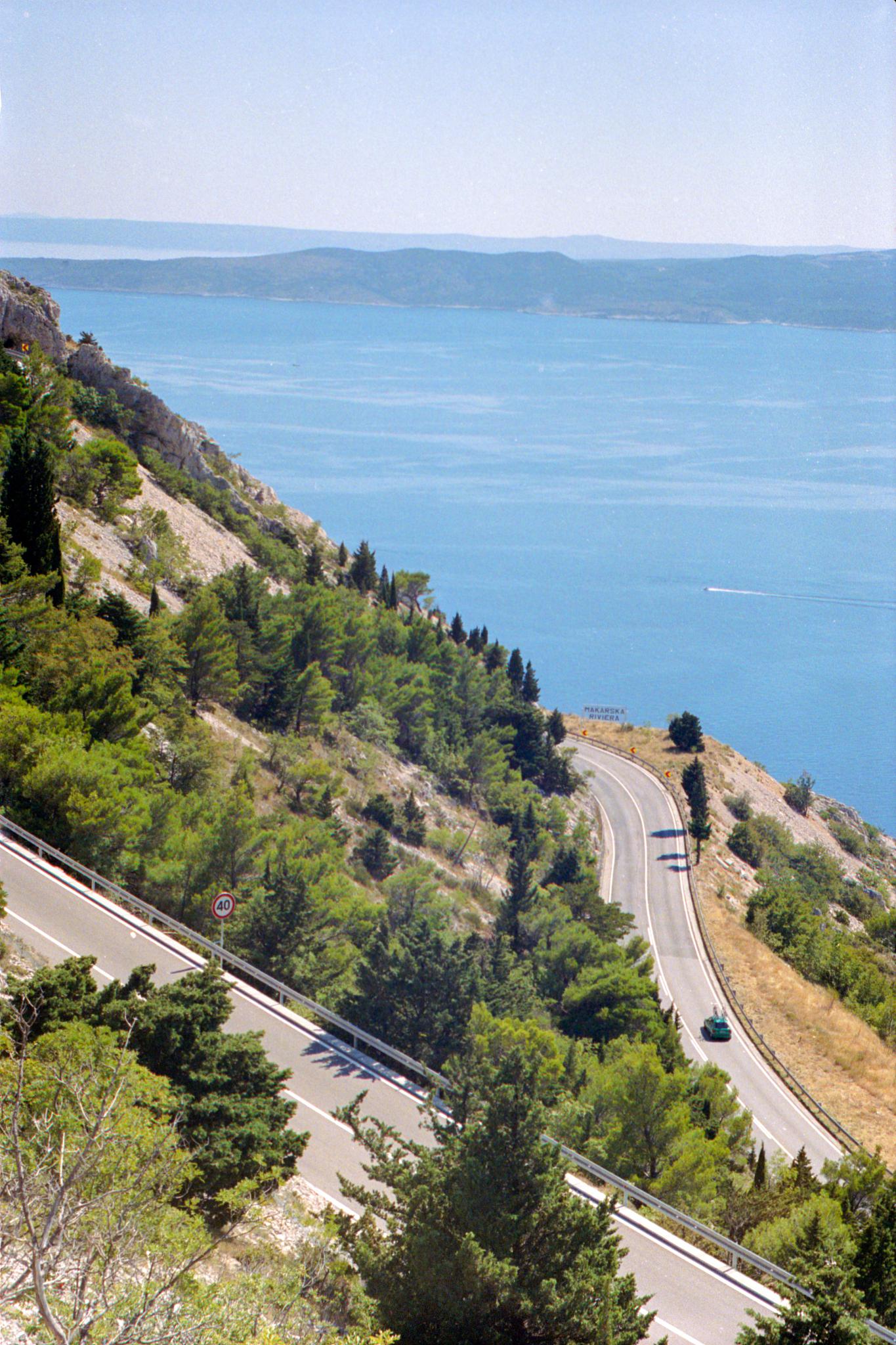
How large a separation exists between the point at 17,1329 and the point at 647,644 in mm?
78387

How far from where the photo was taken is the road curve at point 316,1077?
12016mm

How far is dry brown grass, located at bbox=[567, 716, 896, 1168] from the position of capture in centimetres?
2686

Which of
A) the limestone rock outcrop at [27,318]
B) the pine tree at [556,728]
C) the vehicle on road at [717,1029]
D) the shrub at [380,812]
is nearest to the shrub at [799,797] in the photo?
the pine tree at [556,728]

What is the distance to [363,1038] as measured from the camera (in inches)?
634

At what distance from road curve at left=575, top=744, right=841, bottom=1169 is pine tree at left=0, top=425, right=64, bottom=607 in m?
18.7

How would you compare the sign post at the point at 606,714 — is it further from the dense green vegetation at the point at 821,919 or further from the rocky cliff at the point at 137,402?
the rocky cliff at the point at 137,402

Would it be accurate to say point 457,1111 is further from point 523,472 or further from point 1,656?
point 523,472

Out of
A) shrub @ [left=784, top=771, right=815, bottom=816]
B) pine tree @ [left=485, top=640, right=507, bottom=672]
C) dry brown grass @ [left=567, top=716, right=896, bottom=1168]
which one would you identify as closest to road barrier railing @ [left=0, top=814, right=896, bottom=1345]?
dry brown grass @ [left=567, top=716, right=896, bottom=1168]

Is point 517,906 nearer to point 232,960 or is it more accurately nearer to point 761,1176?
point 232,960

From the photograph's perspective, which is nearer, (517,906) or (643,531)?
(517,906)

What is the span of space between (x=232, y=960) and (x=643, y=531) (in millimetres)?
96690

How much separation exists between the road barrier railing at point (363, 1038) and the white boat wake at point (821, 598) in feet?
265

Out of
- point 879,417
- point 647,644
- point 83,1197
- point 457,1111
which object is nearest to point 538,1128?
point 457,1111

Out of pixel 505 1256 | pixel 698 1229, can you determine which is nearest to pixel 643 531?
pixel 698 1229
